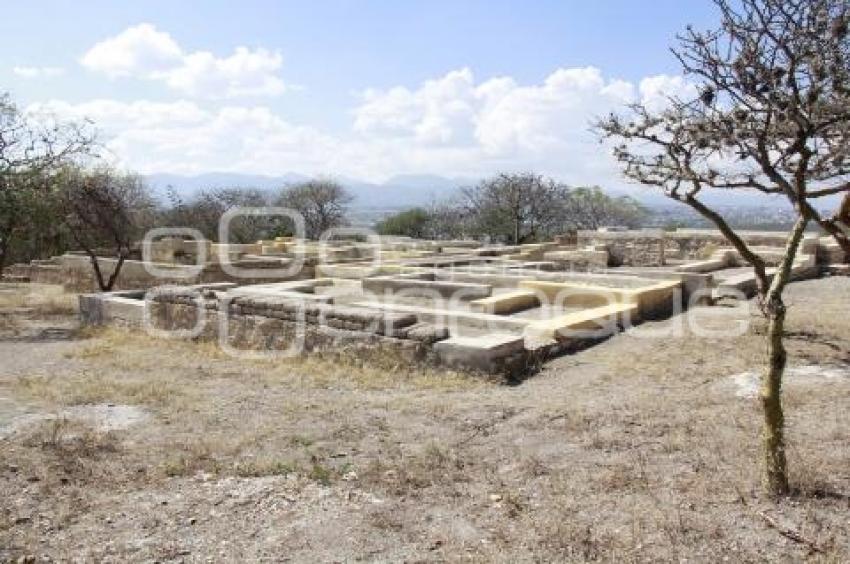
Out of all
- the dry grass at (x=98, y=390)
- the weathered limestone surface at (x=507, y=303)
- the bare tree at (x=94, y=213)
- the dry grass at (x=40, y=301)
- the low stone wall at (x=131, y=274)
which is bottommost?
the dry grass at (x=98, y=390)

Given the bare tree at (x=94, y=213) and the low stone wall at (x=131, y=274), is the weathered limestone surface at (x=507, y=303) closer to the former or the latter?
the low stone wall at (x=131, y=274)

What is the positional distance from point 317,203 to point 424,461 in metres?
34.1

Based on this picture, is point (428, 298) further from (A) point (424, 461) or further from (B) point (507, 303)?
(A) point (424, 461)

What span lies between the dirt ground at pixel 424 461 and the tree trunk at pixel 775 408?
0.12m

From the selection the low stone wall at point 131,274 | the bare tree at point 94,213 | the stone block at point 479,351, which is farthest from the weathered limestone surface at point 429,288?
the bare tree at point 94,213

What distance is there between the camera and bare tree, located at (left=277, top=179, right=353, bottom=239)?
3794 centimetres

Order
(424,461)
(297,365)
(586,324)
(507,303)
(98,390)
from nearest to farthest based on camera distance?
(424,461), (98,390), (297,365), (586,324), (507,303)

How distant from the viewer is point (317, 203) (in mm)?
38188

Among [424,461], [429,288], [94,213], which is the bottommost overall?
[424,461]

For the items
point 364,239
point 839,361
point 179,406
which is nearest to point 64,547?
point 179,406

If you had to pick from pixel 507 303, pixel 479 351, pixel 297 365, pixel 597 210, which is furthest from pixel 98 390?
→ pixel 597 210

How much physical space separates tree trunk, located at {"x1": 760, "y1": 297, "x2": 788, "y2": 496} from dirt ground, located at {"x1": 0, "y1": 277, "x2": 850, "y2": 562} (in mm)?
121

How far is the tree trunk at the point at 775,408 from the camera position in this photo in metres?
3.95

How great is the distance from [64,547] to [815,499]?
404cm
